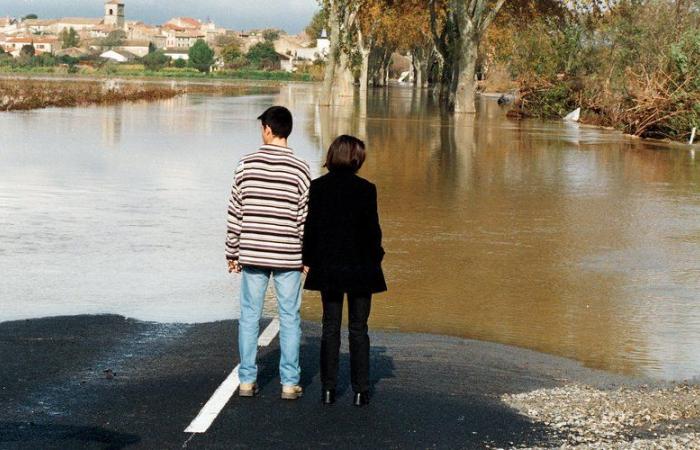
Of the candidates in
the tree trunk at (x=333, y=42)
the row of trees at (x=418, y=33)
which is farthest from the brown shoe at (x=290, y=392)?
the tree trunk at (x=333, y=42)

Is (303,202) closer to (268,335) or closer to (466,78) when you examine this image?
(268,335)

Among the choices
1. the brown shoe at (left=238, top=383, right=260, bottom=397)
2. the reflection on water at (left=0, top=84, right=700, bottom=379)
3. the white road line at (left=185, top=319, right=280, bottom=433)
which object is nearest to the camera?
the white road line at (left=185, top=319, right=280, bottom=433)

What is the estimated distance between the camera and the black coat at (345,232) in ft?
23.5

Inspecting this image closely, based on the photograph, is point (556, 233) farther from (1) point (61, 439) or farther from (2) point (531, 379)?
(1) point (61, 439)

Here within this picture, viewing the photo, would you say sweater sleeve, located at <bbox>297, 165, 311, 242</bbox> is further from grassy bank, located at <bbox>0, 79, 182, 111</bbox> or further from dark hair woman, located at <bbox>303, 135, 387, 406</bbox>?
grassy bank, located at <bbox>0, 79, 182, 111</bbox>

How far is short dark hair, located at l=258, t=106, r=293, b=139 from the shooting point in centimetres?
726

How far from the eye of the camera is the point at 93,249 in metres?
13.6

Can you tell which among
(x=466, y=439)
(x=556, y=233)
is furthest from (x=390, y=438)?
(x=556, y=233)

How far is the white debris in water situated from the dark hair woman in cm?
101

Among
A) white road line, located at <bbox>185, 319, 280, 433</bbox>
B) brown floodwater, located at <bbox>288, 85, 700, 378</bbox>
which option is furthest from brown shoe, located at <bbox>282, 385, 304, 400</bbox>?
brown floodwater, located at <bbox>288, 85, 700, 378</bbox>

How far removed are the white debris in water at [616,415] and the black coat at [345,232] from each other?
1124mm

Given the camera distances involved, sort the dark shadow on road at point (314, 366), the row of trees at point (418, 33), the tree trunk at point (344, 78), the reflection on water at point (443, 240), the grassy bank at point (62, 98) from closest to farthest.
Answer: the dark shadow on road at point (314, 366)
the reflection on water at point (443, 240)
the row of trees at point (418, 33)
the grassy bank at point (62, 98)
the tree trunk at point (344, 78)

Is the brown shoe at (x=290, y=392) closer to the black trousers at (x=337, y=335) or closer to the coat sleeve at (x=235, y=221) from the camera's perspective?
the black trousers at (x=337, y=335)

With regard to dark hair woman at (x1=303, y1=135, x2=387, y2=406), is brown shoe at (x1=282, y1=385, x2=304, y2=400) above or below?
below
